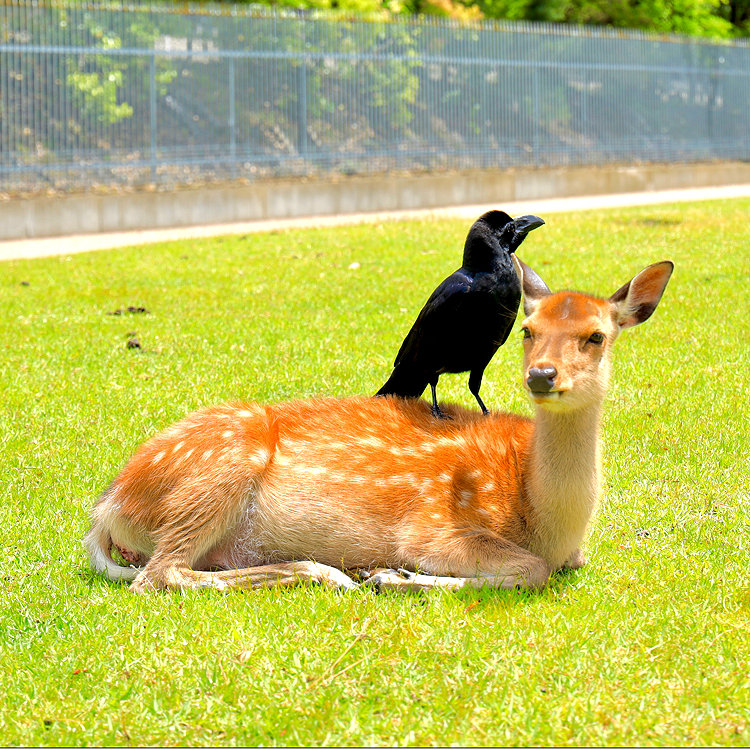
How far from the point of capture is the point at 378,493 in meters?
4.61

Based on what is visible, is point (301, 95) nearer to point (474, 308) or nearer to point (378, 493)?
point (474, 308)

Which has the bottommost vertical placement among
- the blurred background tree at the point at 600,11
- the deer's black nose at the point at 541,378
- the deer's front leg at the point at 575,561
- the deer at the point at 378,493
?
the deer's front leg at the point at 575,561

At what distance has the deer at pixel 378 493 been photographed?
14.2 ft

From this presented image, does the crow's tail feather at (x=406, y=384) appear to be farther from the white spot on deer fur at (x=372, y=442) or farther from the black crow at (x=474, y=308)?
the white spot on deer fur at (x=372, y=442)

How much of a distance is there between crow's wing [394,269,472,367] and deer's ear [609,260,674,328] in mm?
763

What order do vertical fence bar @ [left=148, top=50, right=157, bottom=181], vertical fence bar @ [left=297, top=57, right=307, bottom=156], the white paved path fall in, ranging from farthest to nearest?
1. vertical fence bar @ [left=297, top=57, right=307, bottom=156]
2. vertical fence bar @ [left=148, top=50, right=157, bottom=181]
3. the white paved path

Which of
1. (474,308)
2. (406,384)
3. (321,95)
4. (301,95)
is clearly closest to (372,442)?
(406,384)

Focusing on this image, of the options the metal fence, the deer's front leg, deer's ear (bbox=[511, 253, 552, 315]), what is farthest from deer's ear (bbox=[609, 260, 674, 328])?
the metal fence

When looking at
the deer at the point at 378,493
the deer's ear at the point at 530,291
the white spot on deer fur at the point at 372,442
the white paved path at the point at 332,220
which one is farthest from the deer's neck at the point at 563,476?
the white paved path at the point at 332,220

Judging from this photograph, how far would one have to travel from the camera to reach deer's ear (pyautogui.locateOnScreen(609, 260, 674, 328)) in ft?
14.4

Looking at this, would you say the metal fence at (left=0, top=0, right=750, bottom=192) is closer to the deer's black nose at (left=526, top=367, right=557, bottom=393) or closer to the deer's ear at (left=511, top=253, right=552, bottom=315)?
the deer's ear at (left=511, top=253, right=552, bottom=315)

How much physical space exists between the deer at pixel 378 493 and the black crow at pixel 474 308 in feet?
0.87

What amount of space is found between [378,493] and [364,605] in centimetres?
54

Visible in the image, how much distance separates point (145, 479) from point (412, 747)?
75.7 inches
